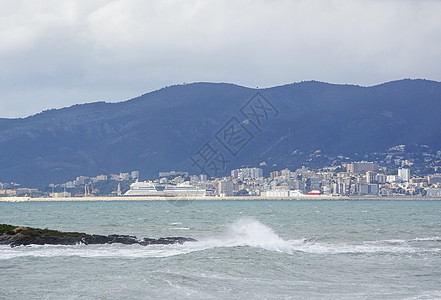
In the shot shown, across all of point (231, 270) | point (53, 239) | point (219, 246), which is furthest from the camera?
point (53, 239)

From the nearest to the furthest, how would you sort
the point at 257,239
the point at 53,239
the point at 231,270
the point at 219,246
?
the point at 231,270
the point at 219,246
the point at 53,239
the point at 257,239

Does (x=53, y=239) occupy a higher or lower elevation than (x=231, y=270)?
higher

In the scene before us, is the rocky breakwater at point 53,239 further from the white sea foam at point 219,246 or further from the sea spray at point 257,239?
the sea spray at point 257,239

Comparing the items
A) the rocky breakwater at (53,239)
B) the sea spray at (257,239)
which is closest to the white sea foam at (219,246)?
the sea spray at (257,239)

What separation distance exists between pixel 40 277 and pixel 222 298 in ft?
24.8

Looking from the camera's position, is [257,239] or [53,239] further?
[257,239]

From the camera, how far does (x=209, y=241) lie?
40.8 meters

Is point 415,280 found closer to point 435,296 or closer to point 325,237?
point 435,296

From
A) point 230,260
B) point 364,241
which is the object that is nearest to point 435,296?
point 230,260

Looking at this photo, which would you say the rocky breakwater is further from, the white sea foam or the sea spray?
the sea spray

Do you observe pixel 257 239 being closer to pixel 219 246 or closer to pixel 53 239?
pixel 219 246

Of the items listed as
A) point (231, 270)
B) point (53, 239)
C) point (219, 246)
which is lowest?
point (231, 270)

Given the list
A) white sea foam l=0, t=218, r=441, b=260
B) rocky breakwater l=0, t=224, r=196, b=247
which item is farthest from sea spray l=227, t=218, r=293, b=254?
rocky breakwater l=0, t=224, r=196, b=247

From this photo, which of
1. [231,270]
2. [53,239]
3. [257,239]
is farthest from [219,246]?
[231,270]
